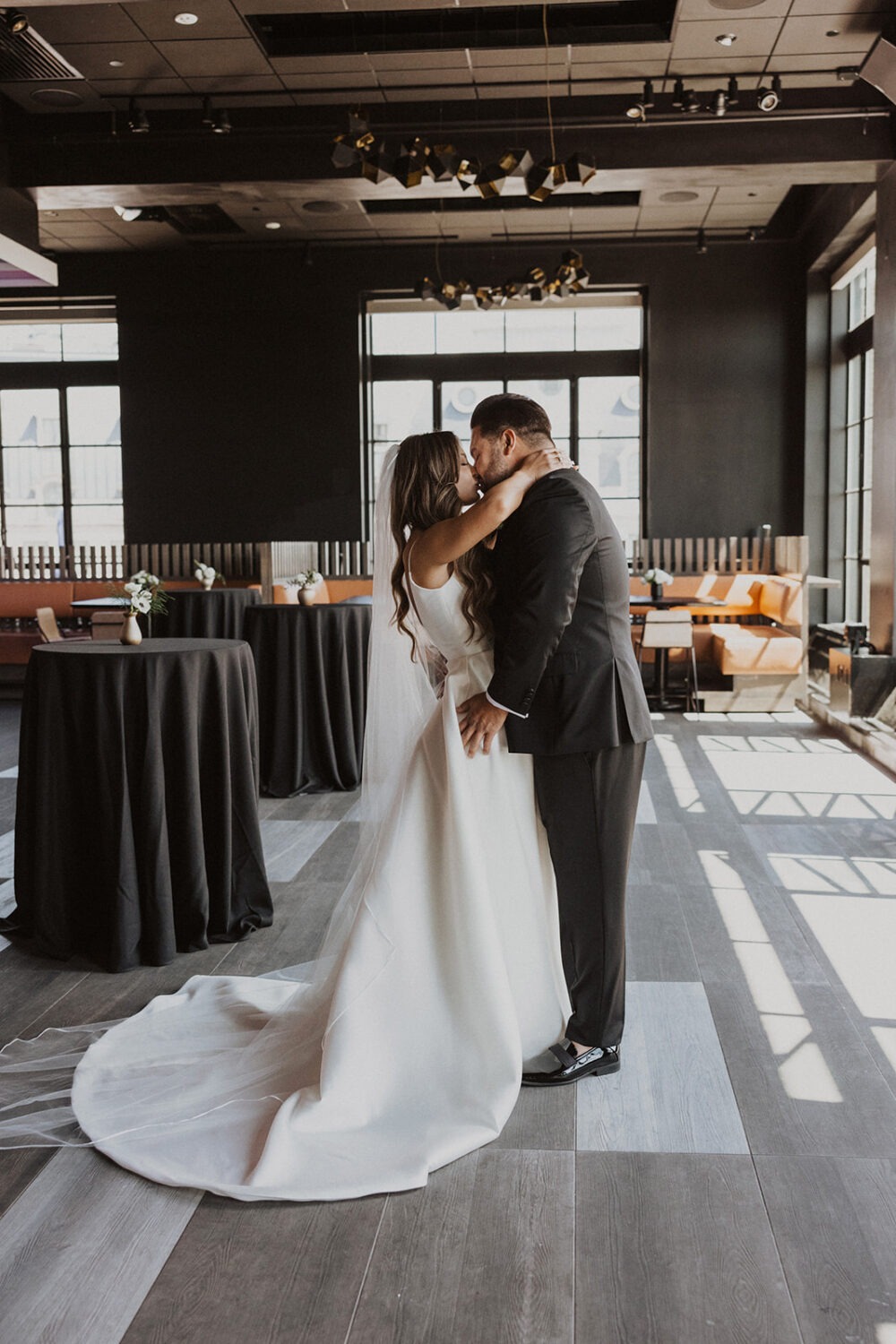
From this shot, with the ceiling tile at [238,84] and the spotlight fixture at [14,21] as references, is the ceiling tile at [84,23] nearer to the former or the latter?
the spotlight fixture at [14,21]

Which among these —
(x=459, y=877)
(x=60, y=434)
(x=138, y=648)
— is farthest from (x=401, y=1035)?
(x=60, y=434)

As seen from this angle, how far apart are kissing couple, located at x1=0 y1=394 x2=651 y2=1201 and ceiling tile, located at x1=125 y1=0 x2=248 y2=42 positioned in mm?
5226

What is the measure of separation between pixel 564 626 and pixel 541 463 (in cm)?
37

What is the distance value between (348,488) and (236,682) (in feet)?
27.7

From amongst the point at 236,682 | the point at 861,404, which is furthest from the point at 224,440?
the point at 236,682

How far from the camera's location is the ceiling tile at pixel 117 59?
712 cm

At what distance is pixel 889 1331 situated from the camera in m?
1.79

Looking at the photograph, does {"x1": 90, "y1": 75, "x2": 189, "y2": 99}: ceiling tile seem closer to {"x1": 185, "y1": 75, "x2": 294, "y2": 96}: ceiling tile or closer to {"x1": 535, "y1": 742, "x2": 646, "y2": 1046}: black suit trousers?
{"x1": 185, "y1": 75, "x2": 294, "y2": 96}: ceiling tile

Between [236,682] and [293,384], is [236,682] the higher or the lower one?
the lower one

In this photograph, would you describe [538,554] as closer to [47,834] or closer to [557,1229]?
[557,1229]

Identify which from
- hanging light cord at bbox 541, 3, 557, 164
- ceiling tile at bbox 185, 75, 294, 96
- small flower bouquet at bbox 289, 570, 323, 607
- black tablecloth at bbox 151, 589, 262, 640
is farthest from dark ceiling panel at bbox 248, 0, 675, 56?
black tablecloth at bbox 151, 589, 262, 640

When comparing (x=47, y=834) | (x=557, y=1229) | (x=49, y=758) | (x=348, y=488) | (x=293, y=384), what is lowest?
(x=557, y=1229)

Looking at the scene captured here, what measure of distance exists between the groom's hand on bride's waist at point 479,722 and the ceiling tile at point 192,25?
553 centimetres

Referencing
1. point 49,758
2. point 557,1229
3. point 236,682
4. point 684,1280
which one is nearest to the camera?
point 684,1280
